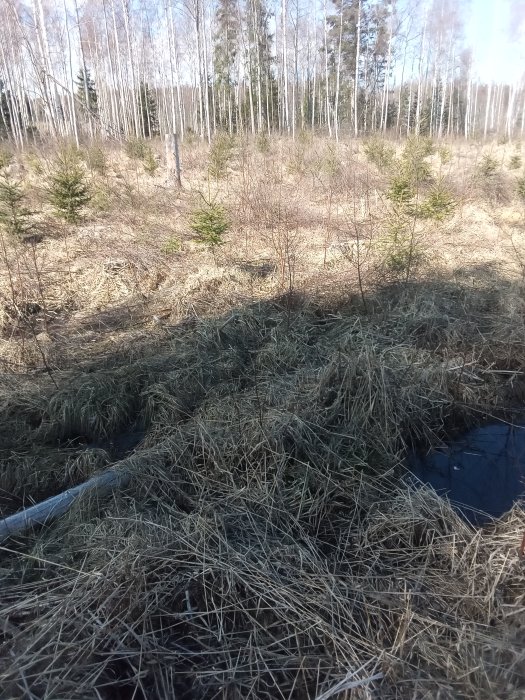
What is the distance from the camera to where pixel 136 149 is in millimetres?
14859

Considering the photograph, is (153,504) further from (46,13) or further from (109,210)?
(46,13)

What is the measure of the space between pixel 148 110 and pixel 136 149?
11823 millimetres

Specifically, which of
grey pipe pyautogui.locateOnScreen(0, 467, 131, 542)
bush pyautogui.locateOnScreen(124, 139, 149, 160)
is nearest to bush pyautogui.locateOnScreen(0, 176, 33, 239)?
grey pipe pyautogui.locateOnScreen(0, 467, 131, 542)

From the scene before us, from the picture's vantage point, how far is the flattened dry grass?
1938 mm

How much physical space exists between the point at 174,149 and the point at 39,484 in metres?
10.6

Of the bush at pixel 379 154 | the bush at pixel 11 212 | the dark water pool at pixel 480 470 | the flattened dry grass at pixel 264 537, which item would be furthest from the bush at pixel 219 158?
the dark water pool at pixel 480 470

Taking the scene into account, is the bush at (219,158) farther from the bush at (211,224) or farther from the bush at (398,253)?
the bush at (398,253)

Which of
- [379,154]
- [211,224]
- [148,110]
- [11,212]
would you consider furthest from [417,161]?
[148,110]

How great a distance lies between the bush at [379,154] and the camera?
13805 millimetres

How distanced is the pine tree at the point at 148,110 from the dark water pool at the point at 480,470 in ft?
81.0

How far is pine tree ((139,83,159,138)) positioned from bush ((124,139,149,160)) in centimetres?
1046

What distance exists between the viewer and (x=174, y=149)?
1214 cm

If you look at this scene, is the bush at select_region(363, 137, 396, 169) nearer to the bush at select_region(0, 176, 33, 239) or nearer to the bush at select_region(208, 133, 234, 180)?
the bush at select_region(208, 133, 234, 180)

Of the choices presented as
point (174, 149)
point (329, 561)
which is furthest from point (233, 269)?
point (174, 149)
